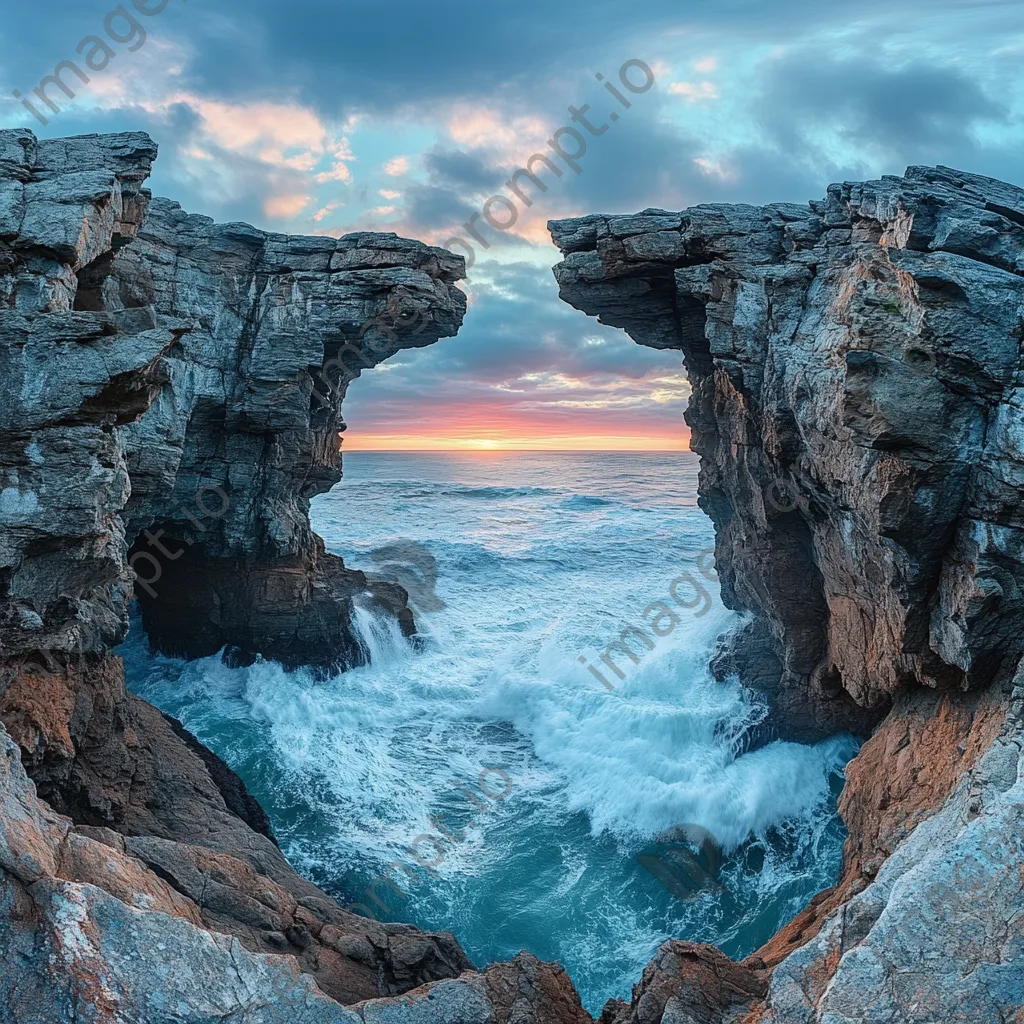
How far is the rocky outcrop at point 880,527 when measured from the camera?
23.0 feet

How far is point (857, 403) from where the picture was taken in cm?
1162

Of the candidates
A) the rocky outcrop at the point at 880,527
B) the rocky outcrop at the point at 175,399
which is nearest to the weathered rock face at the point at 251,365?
the rocky outcrop at the point at 175,399

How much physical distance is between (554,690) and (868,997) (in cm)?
1800

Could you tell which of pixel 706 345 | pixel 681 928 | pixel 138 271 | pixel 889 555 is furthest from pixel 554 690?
pixel 138 271

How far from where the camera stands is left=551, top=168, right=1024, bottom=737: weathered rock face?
10961 millimetres

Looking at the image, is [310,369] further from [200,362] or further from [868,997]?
[868,997]

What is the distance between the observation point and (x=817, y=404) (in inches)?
545

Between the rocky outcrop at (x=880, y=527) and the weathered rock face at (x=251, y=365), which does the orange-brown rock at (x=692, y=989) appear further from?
the weathered rock face at (x=251, y=365)

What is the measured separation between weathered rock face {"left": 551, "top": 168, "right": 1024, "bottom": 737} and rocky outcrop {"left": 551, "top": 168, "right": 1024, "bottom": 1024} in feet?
0.16

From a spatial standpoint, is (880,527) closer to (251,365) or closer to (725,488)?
(725,488)

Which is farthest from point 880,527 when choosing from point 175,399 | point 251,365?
point 175,399

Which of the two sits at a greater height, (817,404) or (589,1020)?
(817,404)

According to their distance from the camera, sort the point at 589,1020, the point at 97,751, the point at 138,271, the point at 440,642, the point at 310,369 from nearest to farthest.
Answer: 1. the point at 589,1020
2. the point at 97,751
3. the point at 138,271
4. the point at 310,369
5. the point at 440,642

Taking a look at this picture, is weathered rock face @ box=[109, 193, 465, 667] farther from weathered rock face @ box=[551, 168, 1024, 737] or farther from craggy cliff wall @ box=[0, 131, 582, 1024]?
weathered rock face @ box=[551, 168, 1024, 737]
